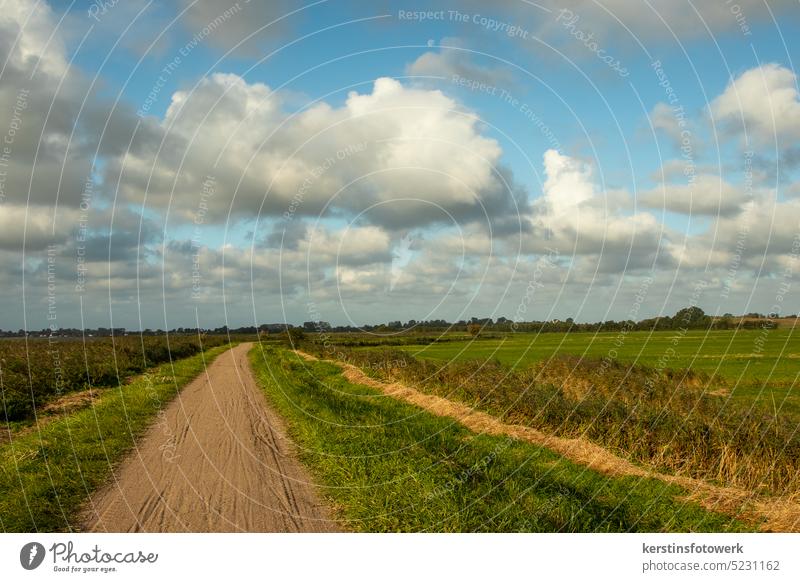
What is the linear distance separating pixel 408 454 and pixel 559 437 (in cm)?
453

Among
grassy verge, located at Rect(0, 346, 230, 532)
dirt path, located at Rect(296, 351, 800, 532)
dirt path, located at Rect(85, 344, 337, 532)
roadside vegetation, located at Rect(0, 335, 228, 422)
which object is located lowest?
dirt path, located at Rect(296, 351, 800, 532)

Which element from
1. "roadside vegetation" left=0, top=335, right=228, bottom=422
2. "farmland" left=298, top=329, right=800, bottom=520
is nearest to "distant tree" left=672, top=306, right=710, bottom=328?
"farmland" left=298, top=329, right=800, bottom=520

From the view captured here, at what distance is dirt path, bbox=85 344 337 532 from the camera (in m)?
7.80

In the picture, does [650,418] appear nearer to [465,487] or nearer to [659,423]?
[659,423]

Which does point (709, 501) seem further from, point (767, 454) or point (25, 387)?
point (25, 387)

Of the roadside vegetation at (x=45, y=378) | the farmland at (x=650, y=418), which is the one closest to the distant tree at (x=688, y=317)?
the farmland at (x=650, y=418)

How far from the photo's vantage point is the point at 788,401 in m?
24.0

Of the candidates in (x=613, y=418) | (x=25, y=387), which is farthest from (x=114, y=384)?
(x=613, y=418)

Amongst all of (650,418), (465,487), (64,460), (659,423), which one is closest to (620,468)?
(659,423)

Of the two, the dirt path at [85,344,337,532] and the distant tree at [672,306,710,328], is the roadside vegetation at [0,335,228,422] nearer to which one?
the dirt path at [85,344,337,532]

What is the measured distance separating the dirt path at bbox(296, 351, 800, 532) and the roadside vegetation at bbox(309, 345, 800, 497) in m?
0.44

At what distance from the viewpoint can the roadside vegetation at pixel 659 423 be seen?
10.5m

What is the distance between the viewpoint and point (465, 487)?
9.05m
